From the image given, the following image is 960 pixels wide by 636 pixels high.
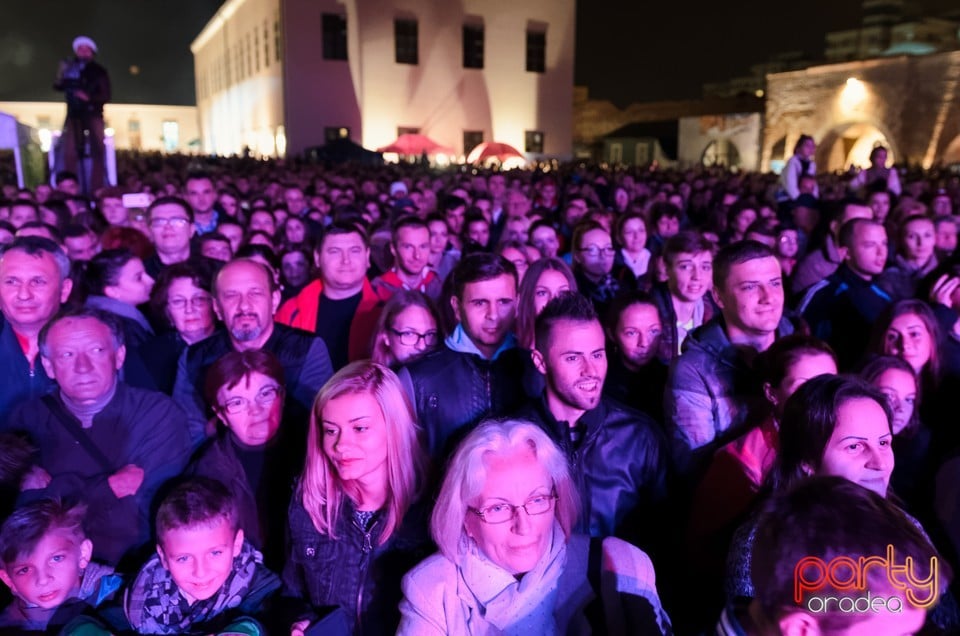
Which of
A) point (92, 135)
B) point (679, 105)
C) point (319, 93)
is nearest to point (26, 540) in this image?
point (92, 135)

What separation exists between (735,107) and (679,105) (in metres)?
7.07

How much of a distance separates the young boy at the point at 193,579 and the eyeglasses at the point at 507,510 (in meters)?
0.92

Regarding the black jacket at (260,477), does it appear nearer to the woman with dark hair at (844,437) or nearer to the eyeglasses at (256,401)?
the eyeglasses at (256,401)

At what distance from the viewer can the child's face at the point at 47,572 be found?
2441mm

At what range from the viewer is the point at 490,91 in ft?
114

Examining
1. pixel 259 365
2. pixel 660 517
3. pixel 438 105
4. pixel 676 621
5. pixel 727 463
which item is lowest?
pixel 676 621

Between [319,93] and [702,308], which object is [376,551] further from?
[319,93]

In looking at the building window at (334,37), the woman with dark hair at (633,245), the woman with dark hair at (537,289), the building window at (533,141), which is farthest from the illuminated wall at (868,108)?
the woman with dark hair at (537,289)

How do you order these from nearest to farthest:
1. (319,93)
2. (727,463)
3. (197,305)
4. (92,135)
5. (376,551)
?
1. (376,551)
2. (727,463)
3. (197,305)
4. (92,135)
5. (319,93)

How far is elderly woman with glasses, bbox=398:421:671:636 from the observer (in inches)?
77.6

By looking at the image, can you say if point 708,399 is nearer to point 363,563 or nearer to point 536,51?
point 363,563

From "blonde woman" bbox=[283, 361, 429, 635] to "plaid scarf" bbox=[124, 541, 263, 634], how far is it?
9.2 inches

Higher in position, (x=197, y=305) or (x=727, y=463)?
(x=197, y=305)

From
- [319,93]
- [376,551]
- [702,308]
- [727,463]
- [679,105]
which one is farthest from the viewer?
[679,105]
